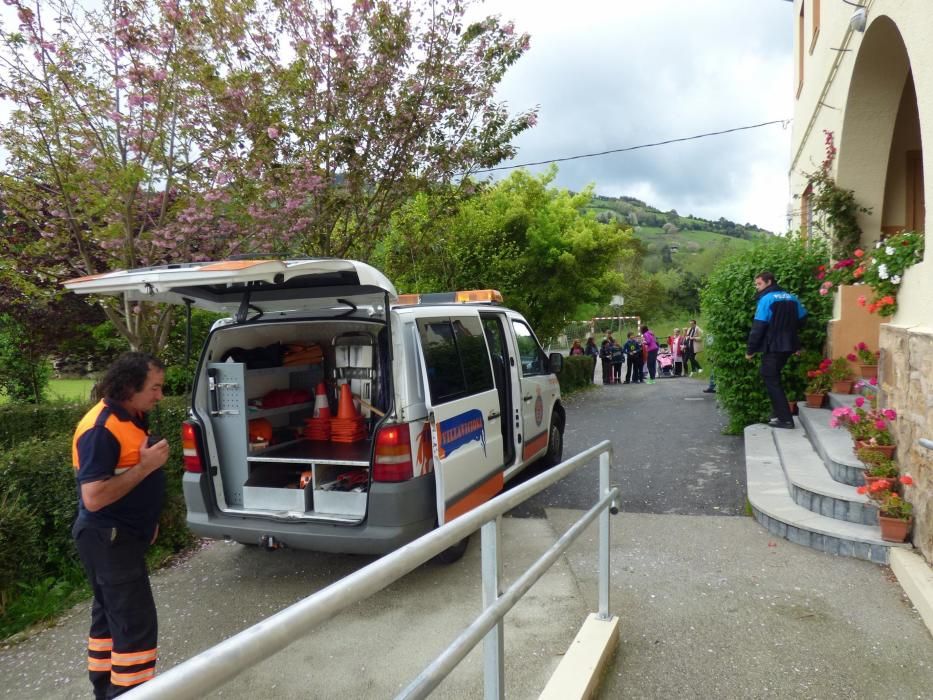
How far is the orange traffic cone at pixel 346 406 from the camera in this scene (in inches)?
200

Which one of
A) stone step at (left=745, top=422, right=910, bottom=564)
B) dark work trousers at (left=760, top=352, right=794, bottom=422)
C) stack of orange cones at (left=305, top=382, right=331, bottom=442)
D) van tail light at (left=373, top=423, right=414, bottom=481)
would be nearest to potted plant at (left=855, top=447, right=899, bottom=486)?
stone step at (left=745, top=422, right=910, bottom=564)

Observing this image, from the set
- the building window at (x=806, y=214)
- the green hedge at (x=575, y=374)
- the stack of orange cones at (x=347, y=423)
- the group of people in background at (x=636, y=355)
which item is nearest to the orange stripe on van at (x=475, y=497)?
the stack of orange cones at (x=347, y=423)

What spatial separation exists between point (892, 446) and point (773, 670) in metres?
2.44

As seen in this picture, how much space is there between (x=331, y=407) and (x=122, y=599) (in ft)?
8.75

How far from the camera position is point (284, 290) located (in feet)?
15.2

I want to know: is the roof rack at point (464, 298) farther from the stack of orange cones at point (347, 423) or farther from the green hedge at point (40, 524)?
the green hedge at point (40, 524)

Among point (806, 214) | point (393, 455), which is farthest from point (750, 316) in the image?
point (393, 455)

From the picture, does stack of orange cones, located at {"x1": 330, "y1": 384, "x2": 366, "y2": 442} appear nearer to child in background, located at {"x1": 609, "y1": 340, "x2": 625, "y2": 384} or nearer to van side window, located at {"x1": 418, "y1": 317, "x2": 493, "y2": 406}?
van side window, located at {"x1": 418, "y1": 317, "x2": 493, "y2": 406}

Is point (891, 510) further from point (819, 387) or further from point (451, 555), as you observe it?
point (819, 387)

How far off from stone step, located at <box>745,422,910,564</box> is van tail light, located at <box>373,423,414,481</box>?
3056 mm

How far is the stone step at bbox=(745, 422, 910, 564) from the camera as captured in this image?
14.7ft

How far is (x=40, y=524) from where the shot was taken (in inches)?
174

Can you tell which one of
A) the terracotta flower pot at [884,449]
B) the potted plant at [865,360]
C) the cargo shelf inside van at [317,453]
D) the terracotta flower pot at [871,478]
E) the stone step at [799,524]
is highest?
the potted plant at [865,360]

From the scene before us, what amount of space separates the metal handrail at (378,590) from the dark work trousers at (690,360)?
17.5 metres
